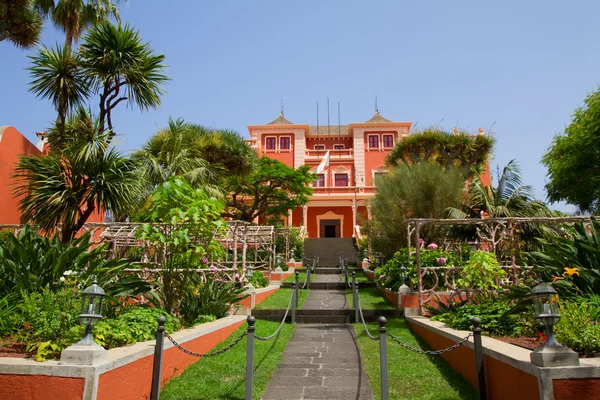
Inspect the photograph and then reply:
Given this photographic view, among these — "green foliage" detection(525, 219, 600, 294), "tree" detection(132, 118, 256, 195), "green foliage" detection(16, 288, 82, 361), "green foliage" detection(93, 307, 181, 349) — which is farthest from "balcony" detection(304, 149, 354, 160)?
"green foliage" detection(16, 288, 82, 361)

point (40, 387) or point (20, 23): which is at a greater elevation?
point (20, 23)

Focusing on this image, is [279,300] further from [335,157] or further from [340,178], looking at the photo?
[335,157]

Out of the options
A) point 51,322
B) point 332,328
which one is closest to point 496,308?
point 332,328

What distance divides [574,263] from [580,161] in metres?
17.1

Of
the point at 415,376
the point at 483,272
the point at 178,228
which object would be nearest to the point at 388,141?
the point at 483,272

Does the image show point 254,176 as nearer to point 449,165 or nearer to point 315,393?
point 449,165

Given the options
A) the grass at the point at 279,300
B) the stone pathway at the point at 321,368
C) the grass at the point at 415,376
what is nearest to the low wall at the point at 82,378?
the stone pathway at the point at 321,368

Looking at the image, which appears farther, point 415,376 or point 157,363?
point 415,376

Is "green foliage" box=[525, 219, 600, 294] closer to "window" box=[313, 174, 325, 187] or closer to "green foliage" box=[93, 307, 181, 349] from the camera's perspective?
"green foliage" box=[93, 307, 181, 349]

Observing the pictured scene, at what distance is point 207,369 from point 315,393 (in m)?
1.55

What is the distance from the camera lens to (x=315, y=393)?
4809mm

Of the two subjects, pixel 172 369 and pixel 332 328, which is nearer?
pixel 172 369

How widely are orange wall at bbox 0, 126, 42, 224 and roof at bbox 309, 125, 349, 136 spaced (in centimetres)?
2900

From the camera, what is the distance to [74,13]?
13.9 metres
